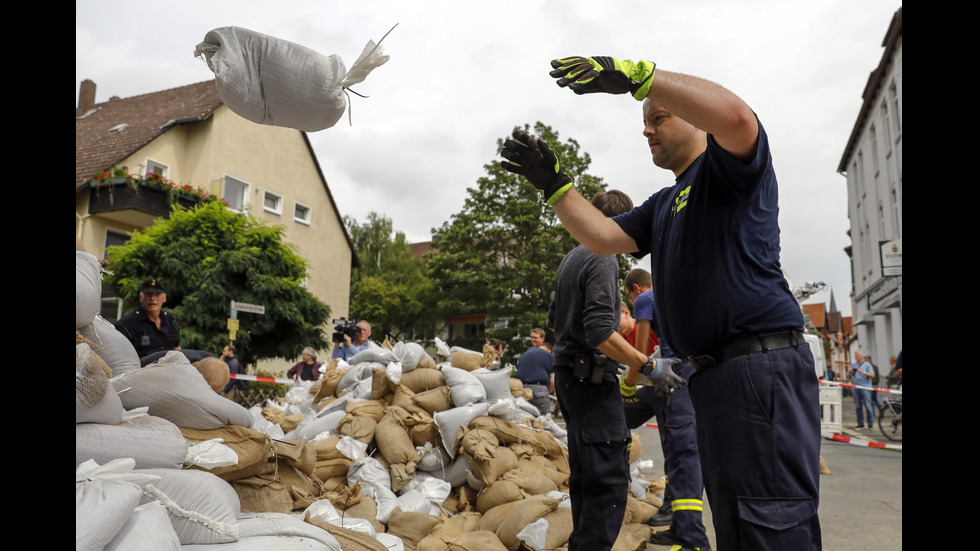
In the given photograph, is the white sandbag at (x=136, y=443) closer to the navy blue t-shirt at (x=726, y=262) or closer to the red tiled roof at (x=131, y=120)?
the navy blue t-shirt at (x=726, y=262)

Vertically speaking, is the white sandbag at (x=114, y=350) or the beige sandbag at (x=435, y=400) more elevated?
the white sandbag at (x=114, y=350)

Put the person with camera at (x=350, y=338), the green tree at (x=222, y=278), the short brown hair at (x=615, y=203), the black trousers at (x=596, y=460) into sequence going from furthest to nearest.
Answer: the green tree at (x=222, y=278) < the person with camera at (x=350, y=338) < the short brown hair at (x=615, y=203) < the black trousers at (x=596, y=460)

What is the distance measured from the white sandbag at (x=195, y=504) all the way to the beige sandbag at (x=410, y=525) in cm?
161

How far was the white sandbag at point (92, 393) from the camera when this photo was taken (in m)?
1.82

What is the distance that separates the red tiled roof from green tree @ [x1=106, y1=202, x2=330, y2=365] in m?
4.53

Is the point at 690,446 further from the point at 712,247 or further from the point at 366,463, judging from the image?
the point at 712,247

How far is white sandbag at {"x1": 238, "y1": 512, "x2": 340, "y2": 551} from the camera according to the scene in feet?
6.93

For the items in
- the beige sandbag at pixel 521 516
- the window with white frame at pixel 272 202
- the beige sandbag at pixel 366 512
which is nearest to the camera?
the beige sandbag at pixel 521 516

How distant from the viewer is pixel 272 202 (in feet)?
77.9

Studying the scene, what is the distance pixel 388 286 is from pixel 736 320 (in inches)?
1495

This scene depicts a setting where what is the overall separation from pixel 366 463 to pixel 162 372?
197 centimetres

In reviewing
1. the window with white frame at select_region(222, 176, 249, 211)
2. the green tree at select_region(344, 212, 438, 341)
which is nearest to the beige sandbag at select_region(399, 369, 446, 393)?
the window with white frame at select_region(222, 176, 249, 211)

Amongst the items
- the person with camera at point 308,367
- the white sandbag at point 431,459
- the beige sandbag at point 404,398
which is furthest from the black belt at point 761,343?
the person with camera at point 308,367
